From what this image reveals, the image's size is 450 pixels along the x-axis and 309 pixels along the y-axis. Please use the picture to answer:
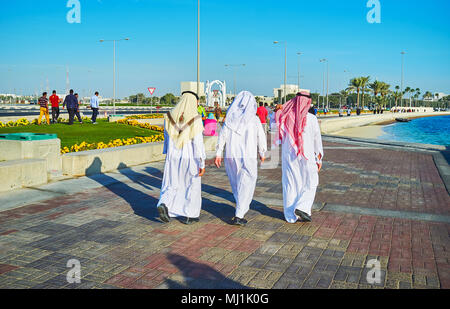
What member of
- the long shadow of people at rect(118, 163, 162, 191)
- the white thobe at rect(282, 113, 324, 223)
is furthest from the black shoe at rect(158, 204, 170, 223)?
the long shadow of people at rect(118, 163, 162, 191)

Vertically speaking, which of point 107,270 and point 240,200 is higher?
point 240,200

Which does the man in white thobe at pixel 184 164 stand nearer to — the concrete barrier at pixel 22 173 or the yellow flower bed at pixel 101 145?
the concrete barrier at pixel 22 173

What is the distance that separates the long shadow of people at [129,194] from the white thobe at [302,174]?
2.04 m

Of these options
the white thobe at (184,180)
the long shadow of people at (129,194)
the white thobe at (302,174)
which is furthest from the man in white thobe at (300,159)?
the long shadow of people at (129,194)

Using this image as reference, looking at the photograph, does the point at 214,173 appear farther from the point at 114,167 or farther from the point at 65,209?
the point at 65,209

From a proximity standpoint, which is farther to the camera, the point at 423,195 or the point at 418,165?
the point at 418,165

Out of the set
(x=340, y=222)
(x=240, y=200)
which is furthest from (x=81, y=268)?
(x=340, y=222)

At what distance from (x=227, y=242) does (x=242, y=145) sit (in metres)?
1.54

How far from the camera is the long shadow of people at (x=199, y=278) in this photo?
156 inches

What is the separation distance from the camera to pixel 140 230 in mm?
5676

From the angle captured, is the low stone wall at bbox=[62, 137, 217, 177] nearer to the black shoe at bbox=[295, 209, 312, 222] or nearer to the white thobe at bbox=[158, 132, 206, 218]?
the white thobe at bbox=[158, 132, 206, 218]

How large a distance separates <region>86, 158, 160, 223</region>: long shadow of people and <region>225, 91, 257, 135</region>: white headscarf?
6.15 ft

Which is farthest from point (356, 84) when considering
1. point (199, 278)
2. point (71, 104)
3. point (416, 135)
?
point (199, 278)
